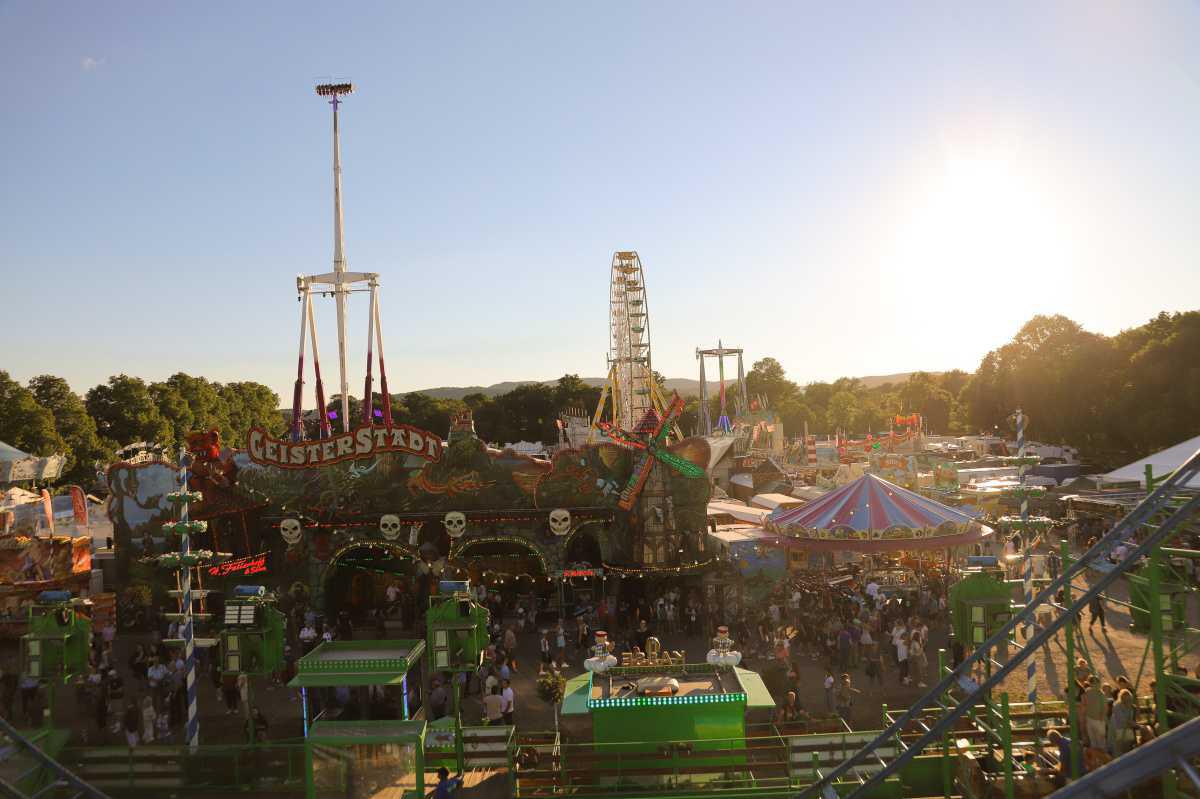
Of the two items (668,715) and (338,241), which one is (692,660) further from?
(338,241)

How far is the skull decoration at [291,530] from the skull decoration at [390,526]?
235cm

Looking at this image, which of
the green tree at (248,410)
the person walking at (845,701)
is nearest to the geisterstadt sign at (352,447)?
the person walking at (845,701)

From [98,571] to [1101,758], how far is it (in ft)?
86.6

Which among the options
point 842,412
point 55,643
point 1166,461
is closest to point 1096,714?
point 55,643

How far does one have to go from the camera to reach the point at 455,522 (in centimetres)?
2434

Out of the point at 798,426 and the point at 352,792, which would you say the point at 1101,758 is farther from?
the point at 798,426

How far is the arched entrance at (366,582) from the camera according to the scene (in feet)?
81.8

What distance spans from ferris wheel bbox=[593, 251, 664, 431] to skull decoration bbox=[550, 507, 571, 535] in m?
28.7

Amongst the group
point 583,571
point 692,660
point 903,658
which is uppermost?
point 583,571

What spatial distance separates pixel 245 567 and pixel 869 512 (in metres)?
16.8

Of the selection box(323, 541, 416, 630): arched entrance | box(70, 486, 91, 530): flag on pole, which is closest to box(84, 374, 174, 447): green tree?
box(70, 486, 91, 530): flag on pole

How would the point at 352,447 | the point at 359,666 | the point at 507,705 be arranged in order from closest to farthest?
the point at 359,666 → the point at 507,705 → the point at 352,447

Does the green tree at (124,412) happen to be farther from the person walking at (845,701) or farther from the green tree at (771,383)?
the green tree at (771,383)

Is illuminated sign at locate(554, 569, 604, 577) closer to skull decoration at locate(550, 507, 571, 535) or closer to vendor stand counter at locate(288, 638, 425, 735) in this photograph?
skull decoration at locate(550, 507, 571, 535)
